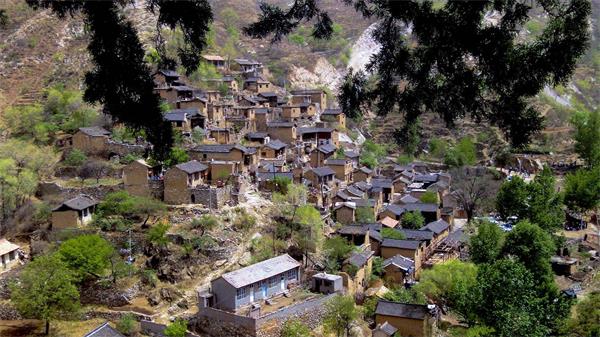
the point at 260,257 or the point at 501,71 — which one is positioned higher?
the point at 501,71

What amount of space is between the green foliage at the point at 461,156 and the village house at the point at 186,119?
17.9 m

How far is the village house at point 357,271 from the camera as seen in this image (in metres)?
20.7

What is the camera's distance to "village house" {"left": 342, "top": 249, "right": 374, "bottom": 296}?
67.9 feet

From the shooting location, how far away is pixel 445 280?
21.1 metres

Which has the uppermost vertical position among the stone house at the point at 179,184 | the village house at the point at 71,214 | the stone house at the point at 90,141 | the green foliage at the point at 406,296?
the stone house at the point at 90,141

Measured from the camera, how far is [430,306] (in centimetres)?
1989

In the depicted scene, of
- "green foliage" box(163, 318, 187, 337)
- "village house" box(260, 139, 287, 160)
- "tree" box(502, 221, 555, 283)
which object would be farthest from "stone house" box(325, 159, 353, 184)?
"green foliage" box(163, 318, 187, 337)

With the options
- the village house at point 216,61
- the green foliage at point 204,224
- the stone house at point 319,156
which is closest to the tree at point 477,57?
the green foliage at point 204,224

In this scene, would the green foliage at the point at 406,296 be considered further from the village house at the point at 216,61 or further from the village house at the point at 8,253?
the village house at the point at 216,61

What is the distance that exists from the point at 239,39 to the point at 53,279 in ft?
141

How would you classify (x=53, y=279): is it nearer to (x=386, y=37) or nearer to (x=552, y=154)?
(x=386, y=37)

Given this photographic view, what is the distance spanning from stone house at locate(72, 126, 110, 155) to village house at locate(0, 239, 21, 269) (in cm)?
637

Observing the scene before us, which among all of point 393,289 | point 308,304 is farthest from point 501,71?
point 393,289

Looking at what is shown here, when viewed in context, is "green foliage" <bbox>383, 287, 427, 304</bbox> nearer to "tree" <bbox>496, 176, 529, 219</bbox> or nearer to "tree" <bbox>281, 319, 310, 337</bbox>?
"tree" <bbox>281, 319, 310, 337</bbox>
